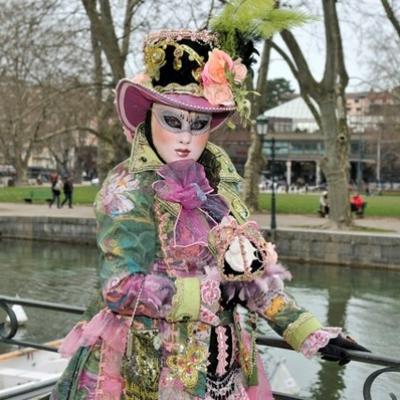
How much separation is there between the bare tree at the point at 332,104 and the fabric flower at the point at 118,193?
17416mm

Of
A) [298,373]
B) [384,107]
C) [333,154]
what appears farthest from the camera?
Answer: [384,107]

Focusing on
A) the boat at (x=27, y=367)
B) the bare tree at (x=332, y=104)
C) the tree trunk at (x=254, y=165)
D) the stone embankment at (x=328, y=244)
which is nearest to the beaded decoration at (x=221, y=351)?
the boat at (x=27, y=367)

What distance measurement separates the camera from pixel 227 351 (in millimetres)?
2443

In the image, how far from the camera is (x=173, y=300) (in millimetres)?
2256

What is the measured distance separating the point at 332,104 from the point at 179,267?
1773cm

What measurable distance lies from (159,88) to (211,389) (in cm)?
104

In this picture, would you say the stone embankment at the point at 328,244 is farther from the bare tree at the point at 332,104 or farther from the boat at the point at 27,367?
the boat at the point at 27,367

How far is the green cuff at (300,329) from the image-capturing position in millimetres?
2492

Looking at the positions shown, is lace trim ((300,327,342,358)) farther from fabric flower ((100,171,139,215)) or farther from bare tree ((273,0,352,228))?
bare tree ((273,0,352,228))

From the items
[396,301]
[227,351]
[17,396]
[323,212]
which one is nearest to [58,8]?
[323,212]

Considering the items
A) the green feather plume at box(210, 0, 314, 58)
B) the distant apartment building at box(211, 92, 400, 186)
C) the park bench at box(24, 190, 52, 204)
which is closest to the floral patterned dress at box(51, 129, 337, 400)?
the green feather plume at box(210, 0, 314, 58)

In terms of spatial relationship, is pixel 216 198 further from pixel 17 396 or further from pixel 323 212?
pixel 323 212

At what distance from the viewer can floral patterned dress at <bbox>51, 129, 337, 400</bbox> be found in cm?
229

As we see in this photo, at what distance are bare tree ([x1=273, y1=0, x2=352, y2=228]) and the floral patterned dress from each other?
17406 millimetres
